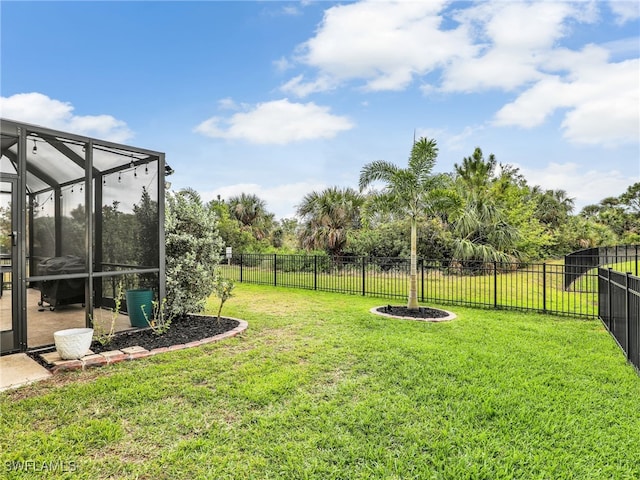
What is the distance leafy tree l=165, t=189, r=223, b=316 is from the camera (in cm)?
581

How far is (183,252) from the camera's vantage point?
600 cm

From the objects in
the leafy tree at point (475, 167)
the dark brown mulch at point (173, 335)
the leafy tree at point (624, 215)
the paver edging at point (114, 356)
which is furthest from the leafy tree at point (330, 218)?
the leafy tree at point (624, 215)

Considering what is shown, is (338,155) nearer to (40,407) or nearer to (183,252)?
(183,252)

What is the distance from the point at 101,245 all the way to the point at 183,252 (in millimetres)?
1259

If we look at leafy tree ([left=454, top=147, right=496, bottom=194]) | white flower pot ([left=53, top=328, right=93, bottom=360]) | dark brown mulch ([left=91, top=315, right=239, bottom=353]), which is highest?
leafy tree ([left=454, top=147, right=496, bottom=194])

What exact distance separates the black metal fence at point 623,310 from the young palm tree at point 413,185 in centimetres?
305

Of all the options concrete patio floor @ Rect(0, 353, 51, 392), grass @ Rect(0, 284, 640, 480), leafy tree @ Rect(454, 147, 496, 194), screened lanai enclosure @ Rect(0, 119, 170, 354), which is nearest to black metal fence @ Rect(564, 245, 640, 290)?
grass @ Rect(0, 284, 640, 480)

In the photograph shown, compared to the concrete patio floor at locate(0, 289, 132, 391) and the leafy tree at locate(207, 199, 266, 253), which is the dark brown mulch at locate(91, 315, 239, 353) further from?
the leafy tree at locate(207, 199, 266, 253)

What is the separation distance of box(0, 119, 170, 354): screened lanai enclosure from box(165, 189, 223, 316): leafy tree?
0.93ft

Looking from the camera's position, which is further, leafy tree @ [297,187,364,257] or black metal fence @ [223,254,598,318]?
leafy tree @ [297,187,364,257]

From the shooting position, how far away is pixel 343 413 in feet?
9.52

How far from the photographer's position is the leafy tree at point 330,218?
15299 millimetres

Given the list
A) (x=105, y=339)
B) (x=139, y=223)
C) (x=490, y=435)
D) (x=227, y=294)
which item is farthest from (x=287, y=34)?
(x=490, y=435)

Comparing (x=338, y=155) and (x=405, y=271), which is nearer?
(x=405, y=271)
